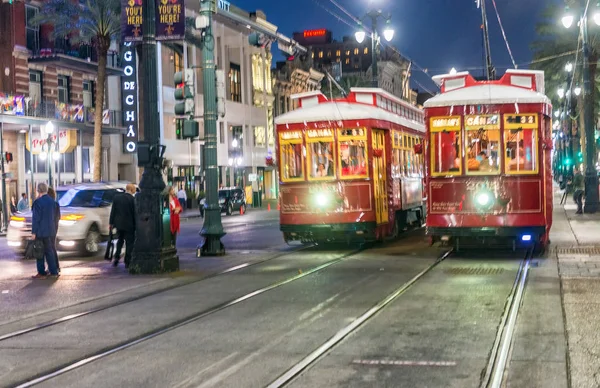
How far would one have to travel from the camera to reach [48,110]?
3866cm

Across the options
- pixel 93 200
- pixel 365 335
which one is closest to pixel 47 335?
pixel 365 335

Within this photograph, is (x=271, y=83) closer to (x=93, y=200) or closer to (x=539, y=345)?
(x=93, y=200)

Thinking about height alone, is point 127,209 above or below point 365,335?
above

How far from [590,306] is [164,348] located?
558cm

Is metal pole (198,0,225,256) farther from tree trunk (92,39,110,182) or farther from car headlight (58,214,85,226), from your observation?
tree trunk (92,39,110,182)

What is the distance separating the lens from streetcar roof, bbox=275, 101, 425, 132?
18.6m

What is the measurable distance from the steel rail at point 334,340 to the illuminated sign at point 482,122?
14.9 ft

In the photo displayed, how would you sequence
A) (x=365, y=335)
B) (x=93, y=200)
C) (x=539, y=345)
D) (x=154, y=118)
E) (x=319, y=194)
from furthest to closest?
(x=93, y=200)
(x=319, y=194)
(x=154, y=118)
(x=365, y=335)
(x=539, y=345)

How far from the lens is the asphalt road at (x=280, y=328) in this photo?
7066 millimetres

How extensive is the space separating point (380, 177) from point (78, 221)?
7.57 metres

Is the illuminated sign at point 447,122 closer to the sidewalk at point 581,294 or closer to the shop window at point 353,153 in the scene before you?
the shop window at point 353,153

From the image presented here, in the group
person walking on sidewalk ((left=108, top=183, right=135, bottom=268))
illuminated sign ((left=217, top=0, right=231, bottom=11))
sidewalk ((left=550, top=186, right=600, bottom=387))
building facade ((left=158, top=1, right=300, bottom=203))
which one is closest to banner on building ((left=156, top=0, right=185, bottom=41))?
person walking on sidewalk ((left=108, top=183, right=135, bottom=268))

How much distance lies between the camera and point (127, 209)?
16453 millimetres

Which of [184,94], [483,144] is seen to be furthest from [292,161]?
[483,144]
